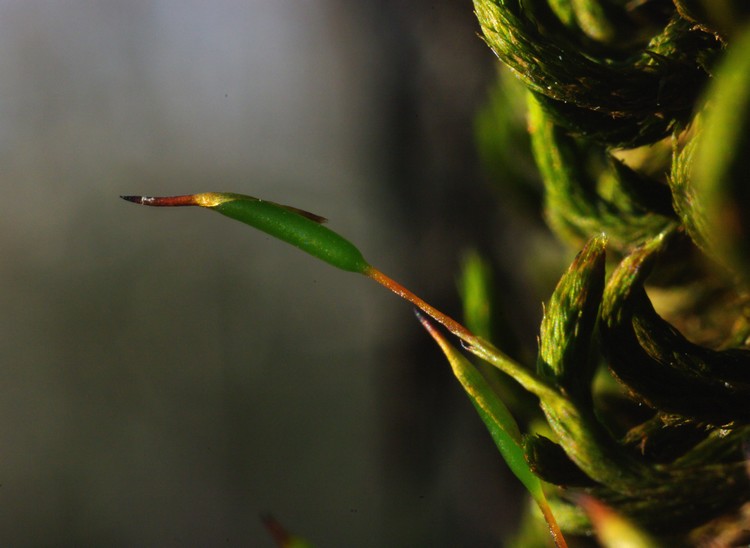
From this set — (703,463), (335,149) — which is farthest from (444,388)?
(703,463)

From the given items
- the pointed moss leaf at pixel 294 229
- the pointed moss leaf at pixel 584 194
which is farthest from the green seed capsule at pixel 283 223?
the pointed moss leaf at pixel 584 194

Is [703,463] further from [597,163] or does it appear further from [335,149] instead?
[335,149]

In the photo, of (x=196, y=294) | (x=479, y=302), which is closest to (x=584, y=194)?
(x=479, y=302)

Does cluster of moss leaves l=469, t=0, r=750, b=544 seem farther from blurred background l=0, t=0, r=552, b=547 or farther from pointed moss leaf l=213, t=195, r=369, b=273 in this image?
blurred background l=0, t=0, r=552, b=547

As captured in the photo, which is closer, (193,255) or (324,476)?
(193,255)

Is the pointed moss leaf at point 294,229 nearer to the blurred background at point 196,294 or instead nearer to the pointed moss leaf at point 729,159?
the pointed moss leaf at point 729,159

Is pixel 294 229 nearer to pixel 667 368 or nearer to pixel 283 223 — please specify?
pixel 283 223
